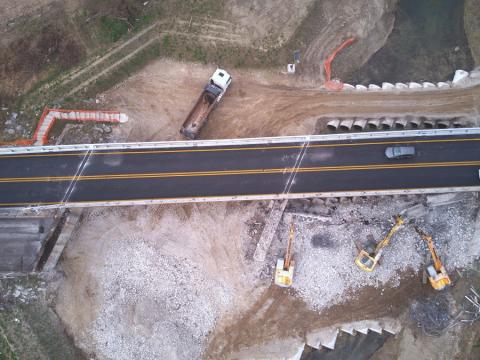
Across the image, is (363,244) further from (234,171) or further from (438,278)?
(234,171)

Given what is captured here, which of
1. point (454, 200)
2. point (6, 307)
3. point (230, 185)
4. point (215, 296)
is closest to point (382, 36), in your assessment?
point (454, 200)

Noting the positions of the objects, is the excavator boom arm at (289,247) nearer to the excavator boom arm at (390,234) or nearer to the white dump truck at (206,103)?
the excavator boom arm at (390,234)

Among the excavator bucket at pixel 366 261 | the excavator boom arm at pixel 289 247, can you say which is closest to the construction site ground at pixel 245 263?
the excavator boom arm at pixel 289 247

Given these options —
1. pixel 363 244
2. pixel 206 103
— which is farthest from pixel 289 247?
pixel 206 103

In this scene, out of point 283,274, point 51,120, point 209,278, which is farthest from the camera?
point 51,120

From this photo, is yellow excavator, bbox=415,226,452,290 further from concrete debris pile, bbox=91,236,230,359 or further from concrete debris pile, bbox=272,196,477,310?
concrete debris pile, bbox=91,236,230,359
